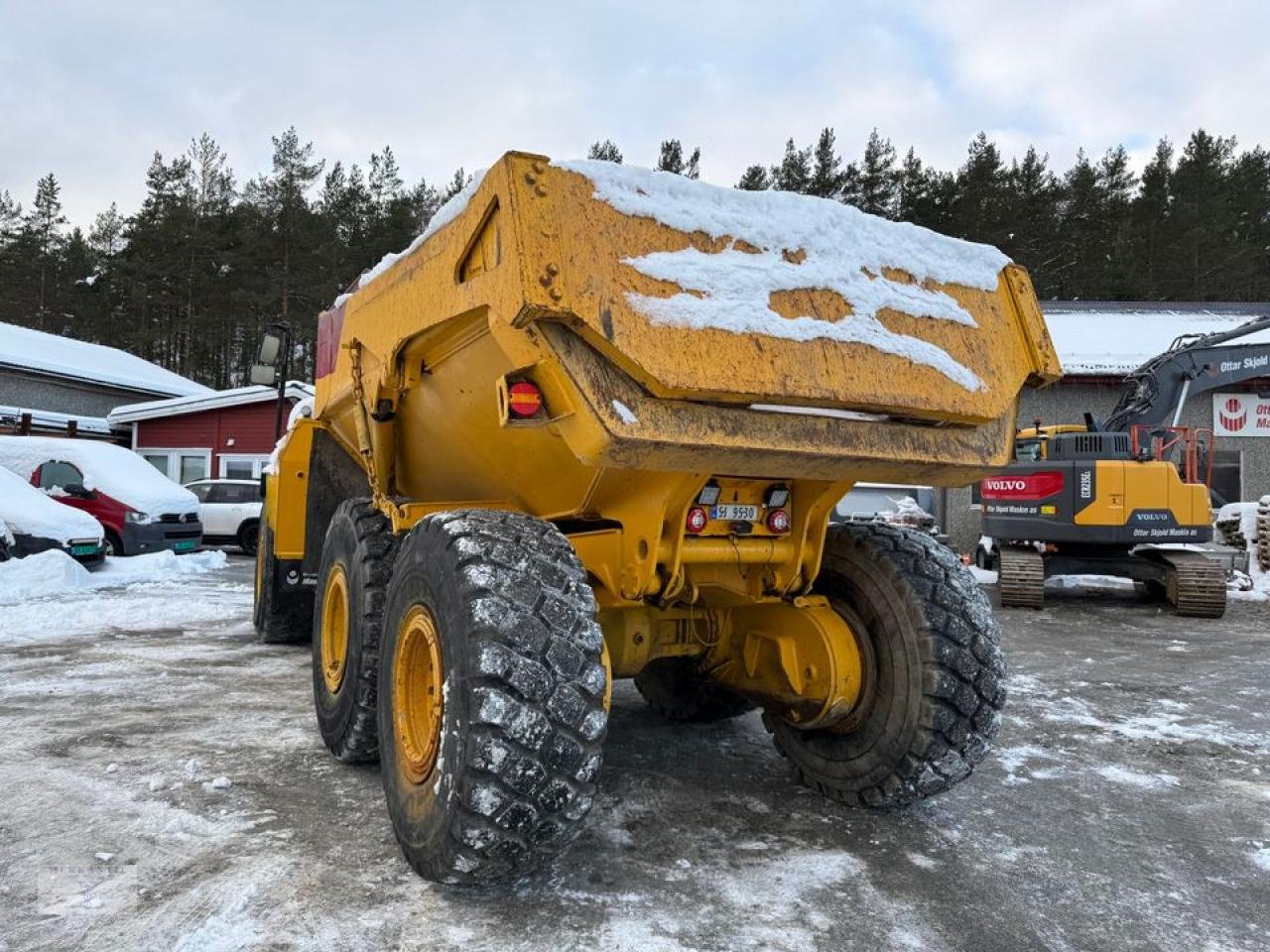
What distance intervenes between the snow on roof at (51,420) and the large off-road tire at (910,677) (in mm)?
21926

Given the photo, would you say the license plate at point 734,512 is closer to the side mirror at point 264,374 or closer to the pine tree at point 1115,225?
the side mirror at point 264,374

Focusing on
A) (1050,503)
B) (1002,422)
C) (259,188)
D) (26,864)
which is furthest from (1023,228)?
(26,864)

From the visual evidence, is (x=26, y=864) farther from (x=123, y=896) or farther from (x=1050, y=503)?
(x=1050, y=503)

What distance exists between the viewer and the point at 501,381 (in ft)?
8.95

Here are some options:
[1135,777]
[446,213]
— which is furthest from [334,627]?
[1135,777]

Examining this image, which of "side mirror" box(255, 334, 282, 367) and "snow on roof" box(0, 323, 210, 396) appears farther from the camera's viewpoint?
"snow on roof" box(0, 323, 210, 396)

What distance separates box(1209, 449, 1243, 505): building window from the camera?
16953 mm

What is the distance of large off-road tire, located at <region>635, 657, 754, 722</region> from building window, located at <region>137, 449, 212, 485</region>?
21.1m

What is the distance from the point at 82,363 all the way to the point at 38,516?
18.2 m

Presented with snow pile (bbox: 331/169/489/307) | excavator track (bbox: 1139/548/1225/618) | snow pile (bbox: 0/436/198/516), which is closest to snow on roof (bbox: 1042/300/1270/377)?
excavator track (bbox: 1139/548/1225/618)

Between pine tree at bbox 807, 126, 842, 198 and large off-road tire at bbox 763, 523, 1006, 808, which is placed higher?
pine tree at bbox 807, 126, 842, 198

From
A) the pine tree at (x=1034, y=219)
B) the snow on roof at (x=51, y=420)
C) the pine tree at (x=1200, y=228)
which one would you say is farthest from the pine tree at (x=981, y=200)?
the snow on roof at (x=51, y=420)

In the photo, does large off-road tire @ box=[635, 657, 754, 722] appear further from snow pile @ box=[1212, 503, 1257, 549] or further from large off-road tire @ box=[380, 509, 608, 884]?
snow pile @ box=[1212, 503, 1257, 549]

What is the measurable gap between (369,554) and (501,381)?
1.55m
